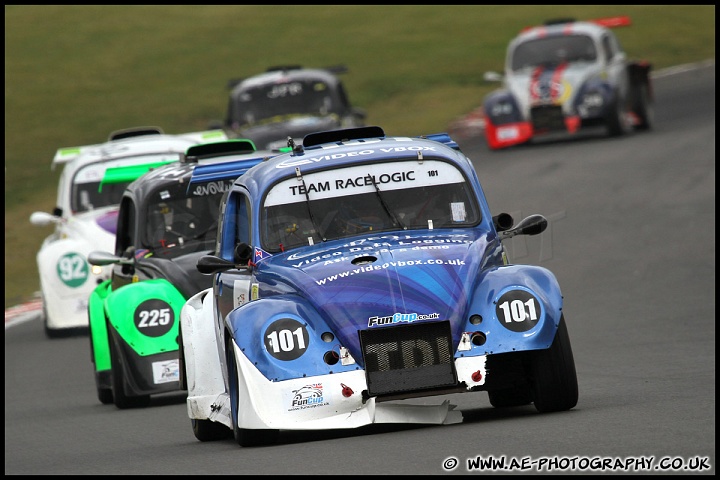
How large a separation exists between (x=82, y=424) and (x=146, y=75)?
36047 millimetres

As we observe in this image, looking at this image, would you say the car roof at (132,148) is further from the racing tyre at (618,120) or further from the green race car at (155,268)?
the racing tyre at (618,120)

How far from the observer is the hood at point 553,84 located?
1069 inches

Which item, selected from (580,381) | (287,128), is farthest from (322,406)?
(287,128)

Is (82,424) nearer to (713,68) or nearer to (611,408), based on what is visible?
(611,408)

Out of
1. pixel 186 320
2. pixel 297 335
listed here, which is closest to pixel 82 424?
pixel 186 320

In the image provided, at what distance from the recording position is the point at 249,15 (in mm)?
57531

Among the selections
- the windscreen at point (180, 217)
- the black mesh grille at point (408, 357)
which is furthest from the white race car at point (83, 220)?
the black mesh grille at point (408, 357)

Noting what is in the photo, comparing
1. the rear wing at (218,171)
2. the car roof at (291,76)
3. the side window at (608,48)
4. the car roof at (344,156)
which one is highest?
the car roof at (344,156)

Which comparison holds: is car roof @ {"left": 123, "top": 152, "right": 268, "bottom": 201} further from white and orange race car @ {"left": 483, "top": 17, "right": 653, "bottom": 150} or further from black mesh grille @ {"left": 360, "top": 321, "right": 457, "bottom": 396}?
white and orange race car @ {"left": 483, "top": 17, "right": 653, "bottom": 150}

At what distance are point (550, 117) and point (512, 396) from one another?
18.7 meters

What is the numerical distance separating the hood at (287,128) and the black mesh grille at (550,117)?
3.65 m

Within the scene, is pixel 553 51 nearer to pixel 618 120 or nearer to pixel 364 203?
pixel 618 120

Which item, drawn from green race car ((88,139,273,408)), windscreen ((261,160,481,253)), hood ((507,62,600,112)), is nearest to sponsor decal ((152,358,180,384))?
green race car ((88,139,273,408))

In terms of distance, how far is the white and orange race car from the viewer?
2723 cm
